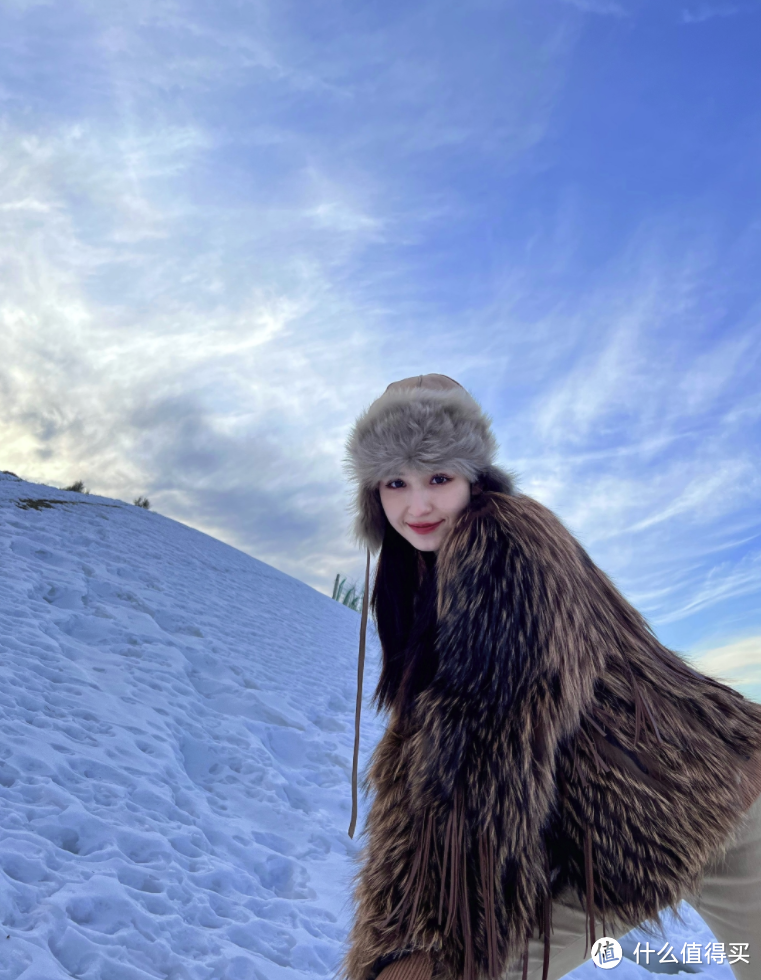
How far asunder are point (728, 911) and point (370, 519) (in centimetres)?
156

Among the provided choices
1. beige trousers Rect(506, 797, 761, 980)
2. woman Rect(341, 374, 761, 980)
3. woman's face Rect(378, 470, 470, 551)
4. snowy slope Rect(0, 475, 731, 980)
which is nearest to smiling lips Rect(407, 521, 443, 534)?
woman's face Rect(378, 470, 470, 551)

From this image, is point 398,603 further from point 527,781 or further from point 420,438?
→ point 527,781

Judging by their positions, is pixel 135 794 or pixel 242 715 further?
pixel 242 715

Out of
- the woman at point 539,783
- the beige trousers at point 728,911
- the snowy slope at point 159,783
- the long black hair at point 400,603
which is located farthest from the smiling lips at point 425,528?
the snowy slope at point 159,783

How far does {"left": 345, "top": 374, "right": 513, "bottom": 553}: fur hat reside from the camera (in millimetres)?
1984

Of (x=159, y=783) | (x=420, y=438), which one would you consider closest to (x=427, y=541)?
(x=420, y=438)

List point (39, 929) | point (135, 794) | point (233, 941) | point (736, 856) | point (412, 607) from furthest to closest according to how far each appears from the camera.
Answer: point (135, 794)
point (233, 941)
point (39, 929)
point (412, 607)
point (736, 856)

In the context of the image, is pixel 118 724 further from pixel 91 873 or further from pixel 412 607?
pixel 412 607

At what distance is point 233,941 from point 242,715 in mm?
3132

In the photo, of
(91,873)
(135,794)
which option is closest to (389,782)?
(91,873)

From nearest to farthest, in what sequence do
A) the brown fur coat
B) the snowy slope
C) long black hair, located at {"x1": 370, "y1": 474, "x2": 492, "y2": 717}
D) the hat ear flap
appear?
the brown fur coat < long black hair, located at {"x1": 370, "y1": 474, "x2": 492, "y2": 717} < the hat ear flap < the snowy slope

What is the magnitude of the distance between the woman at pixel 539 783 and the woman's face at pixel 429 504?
0.91 feet

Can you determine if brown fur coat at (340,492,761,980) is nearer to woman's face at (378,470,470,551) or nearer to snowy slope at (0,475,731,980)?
woman's face at (378,470,470,551)

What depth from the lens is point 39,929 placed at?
101 inches
